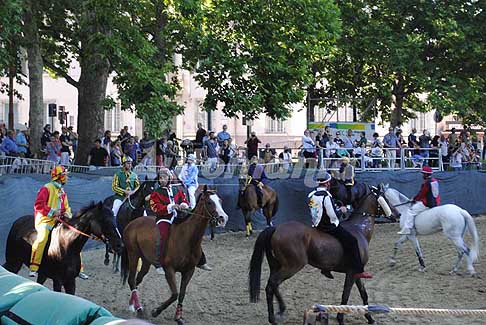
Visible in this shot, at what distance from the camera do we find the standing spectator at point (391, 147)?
30.5m

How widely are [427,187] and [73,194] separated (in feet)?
27.1

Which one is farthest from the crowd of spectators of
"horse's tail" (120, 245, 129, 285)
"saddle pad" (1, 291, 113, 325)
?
"saddle pad" (1, 291, 113, 325)

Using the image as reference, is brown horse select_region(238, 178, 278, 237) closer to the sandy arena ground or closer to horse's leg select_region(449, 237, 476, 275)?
the sandy arena ground

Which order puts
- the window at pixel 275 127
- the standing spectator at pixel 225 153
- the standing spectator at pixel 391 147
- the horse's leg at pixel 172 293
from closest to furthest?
the horse's leg at pixel 172 293, the standing spectator at pixel 225 153, the standing spectator at pixel 391 147, the window at pixel 275 127

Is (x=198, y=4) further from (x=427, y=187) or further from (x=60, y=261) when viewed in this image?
(x=60, y=261)

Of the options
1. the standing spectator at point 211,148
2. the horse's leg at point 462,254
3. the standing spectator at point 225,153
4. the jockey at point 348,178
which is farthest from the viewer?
the standing spectator at point 225,153

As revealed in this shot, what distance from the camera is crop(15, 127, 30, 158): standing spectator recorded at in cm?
2681

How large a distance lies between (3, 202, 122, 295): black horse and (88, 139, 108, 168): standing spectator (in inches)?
519

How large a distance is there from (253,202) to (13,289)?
63.8 feet

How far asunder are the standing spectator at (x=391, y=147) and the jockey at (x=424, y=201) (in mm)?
11583

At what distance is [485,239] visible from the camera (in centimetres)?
2388

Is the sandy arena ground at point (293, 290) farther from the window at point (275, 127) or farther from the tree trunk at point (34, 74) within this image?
the window at point (275, 127)

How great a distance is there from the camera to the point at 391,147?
103 feet

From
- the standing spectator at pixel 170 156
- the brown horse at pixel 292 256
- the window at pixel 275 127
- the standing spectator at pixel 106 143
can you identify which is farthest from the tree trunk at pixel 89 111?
the window at pixel 275 127
